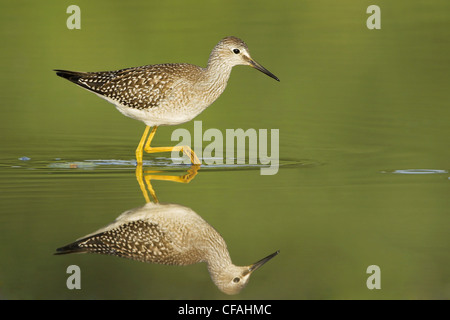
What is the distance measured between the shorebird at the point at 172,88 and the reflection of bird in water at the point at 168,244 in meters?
3.60

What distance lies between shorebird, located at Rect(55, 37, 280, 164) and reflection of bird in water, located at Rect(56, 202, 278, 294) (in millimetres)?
3599

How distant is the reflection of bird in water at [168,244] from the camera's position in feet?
26.5

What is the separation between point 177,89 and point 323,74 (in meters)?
7.23

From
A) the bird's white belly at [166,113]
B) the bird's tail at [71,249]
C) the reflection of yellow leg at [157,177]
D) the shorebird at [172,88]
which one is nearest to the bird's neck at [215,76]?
the shorebird at [172,88]

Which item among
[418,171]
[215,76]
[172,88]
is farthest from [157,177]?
[418,171]

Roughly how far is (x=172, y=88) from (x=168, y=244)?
4.66 m

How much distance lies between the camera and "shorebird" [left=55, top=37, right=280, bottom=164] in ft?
42.5

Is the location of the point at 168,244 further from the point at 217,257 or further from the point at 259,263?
the point at 259,263

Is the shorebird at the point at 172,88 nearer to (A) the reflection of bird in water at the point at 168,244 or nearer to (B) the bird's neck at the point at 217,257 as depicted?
(A) the reflection of bird in water at the point at 168,244

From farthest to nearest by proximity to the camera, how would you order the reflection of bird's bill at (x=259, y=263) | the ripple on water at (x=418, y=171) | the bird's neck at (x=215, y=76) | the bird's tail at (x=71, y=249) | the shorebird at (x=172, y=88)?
1. the bird's neck at (x=215, y=76)
2. the shorebird at (x=172, y=88)
3. the ripple on water at (x=418, y=171)
4. the bird's tail at (x=71, y=249)
5. the reflection of bird's bill at (x=259, y=263)

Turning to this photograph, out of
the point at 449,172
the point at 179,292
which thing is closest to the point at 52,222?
the point at 179,292

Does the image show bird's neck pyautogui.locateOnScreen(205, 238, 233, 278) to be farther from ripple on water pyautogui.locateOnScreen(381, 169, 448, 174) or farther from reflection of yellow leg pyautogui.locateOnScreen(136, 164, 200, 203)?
ripple on water pyautogui.locateOnScreen(381, 169, 448, 174)

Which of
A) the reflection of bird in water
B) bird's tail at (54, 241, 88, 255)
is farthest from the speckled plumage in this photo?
bird's tail at (54, 241, 88, 255)
